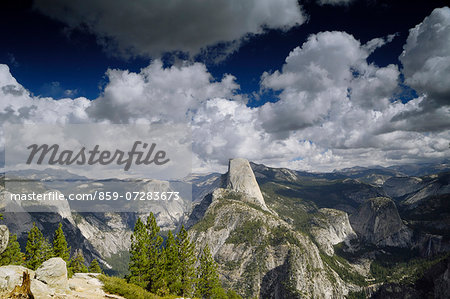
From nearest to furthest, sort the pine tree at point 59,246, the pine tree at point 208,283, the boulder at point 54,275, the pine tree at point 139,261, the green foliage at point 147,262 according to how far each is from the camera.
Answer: the boulder at point 54,275, the pine tree at point 139,261, the green foliage at point 147,262, the pine tree at point 59,246, the pine tree at point 208,283

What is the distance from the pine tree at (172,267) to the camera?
40281mm

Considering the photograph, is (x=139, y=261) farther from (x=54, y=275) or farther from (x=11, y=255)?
(x=11, y=255)

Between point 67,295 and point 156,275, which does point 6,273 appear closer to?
point 67,295

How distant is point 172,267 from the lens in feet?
137

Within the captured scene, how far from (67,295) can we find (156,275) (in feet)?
72.4

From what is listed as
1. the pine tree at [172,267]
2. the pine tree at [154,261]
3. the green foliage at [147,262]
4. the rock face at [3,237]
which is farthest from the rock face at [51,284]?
the pine tree at [172,267]

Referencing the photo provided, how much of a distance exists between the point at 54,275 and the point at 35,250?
106ft

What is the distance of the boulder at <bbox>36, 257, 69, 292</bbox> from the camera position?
18750 millimetres

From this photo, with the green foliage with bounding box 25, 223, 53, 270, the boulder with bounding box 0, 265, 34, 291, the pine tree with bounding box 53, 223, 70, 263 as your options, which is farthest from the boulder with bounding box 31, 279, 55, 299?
the green foliage with bounding box 25, 223, 53, 270

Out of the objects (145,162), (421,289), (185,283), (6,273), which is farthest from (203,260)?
(421,289)

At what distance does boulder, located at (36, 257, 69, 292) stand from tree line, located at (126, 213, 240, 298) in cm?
1446

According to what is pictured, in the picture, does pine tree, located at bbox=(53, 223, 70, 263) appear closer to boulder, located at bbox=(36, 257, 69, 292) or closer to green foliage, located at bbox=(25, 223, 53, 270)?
green foliage, located at bbox=(25, 223, 53, 270)

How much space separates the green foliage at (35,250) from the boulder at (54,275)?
28533 millimetres

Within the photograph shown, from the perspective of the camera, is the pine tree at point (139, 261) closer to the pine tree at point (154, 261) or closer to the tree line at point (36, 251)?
the pine tree at point (154, 261)
